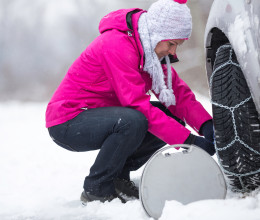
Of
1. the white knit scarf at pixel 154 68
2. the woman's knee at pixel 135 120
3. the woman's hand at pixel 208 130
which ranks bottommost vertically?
the woman's hand at pixel 208 130

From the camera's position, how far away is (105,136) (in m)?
2.00

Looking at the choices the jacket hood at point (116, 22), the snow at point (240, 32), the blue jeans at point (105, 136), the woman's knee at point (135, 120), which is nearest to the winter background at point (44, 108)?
the blue jeans at point (105, 136)

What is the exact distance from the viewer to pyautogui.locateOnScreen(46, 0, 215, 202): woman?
189cm

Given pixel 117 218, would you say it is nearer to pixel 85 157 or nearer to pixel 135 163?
pixel 135 163

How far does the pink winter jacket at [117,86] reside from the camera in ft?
6.14

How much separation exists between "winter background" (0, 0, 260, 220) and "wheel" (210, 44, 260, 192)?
9cm

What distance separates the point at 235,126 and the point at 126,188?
30.4 inches

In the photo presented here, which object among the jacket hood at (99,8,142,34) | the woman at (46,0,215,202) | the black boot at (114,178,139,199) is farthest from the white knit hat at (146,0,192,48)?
the black boot at (114,178,139,199)

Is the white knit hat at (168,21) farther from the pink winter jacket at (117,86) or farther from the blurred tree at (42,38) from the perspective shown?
the blurred tree at (42,38)

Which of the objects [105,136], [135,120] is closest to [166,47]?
[135,120]

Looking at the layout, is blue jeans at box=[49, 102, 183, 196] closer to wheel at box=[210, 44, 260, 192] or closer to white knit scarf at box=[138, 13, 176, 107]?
white knit scarf at box=[138, 13, 176, 107]

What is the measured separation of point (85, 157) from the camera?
10.8 ft

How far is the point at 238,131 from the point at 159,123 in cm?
40

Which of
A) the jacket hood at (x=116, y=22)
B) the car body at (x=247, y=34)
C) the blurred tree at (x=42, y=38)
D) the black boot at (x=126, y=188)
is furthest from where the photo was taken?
the blurred tree at (x=42, y=38)
